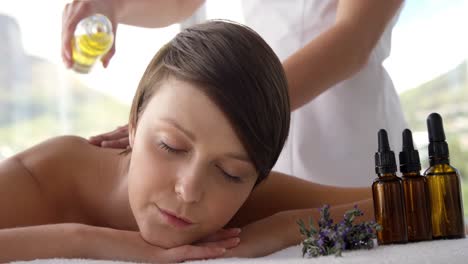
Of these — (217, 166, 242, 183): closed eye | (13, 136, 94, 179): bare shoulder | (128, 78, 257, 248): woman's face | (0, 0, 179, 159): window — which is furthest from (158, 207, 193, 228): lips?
(0, 0, 179, 159): window

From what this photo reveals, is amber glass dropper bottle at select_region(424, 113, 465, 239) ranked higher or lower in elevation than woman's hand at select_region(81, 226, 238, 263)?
higher

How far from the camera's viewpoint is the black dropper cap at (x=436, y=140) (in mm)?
1221

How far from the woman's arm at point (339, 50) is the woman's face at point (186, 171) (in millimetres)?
449

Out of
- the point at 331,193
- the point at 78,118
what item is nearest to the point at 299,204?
the point at 331,193

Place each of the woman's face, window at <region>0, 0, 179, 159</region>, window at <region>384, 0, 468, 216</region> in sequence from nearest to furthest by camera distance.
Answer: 1. the woman's face
2. window at <region>0, 0, 179, 159</region>
3. window at <region>384, 0, 468, 216</region>

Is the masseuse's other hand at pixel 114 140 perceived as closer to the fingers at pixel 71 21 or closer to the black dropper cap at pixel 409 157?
the fingers at pixel 71 21

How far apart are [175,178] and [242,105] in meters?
0.18

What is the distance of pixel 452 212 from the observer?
1.23 meters

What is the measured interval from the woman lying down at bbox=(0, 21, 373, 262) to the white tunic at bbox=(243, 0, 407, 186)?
506 mm

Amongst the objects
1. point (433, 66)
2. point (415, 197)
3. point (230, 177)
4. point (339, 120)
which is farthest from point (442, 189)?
point (433, 66)

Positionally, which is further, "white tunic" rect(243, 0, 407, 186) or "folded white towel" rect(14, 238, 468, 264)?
"white tunic" rect(243, 0, 407, 186)

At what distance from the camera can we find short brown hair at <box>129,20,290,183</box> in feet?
4.08

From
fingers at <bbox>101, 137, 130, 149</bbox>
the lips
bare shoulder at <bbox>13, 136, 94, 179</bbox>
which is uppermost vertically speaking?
fingers at <bbox>101, 137, 130, 149</bbox>

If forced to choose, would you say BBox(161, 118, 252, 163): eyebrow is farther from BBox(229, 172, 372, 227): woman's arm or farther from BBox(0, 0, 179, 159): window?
BBox(0, 0, 179, 159): window
